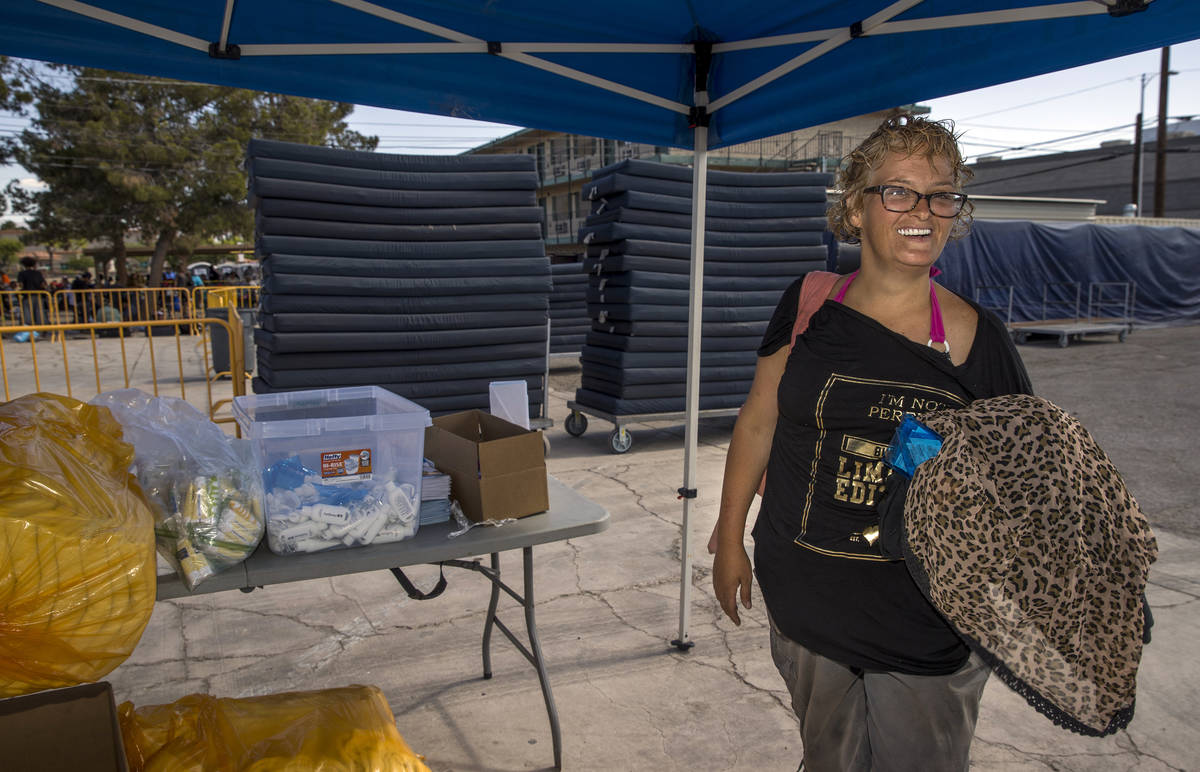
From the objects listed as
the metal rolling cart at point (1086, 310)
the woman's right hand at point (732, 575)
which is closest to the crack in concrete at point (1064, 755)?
the woman's right hand at point (732, 575)

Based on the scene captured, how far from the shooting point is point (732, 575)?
197 cm

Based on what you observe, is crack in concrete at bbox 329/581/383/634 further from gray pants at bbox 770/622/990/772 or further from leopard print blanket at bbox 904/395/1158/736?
leopard print blanket at bbox 904/395/1158/736

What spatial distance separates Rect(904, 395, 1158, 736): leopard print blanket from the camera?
127 cm

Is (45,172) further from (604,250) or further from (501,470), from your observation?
(501,470)

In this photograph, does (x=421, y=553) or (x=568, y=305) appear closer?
(x=421, y=553)

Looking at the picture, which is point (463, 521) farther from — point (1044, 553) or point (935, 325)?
point (1044, 553)

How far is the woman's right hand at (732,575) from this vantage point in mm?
1968

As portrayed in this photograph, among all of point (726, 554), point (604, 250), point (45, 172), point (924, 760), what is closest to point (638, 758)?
point (726, 554)

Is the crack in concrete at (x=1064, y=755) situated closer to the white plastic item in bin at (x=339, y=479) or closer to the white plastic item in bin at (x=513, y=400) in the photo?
the white plastic item in bin at (x=513, y=400)

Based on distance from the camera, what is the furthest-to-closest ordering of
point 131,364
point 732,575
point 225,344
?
point 131,364
point 225,344
point 732,575

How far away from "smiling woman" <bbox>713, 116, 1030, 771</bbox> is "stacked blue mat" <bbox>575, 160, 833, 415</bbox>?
17.1ft

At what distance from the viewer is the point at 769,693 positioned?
10.0ft

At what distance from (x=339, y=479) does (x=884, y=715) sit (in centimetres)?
145

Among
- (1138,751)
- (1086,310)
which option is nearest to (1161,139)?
(1086,310)
